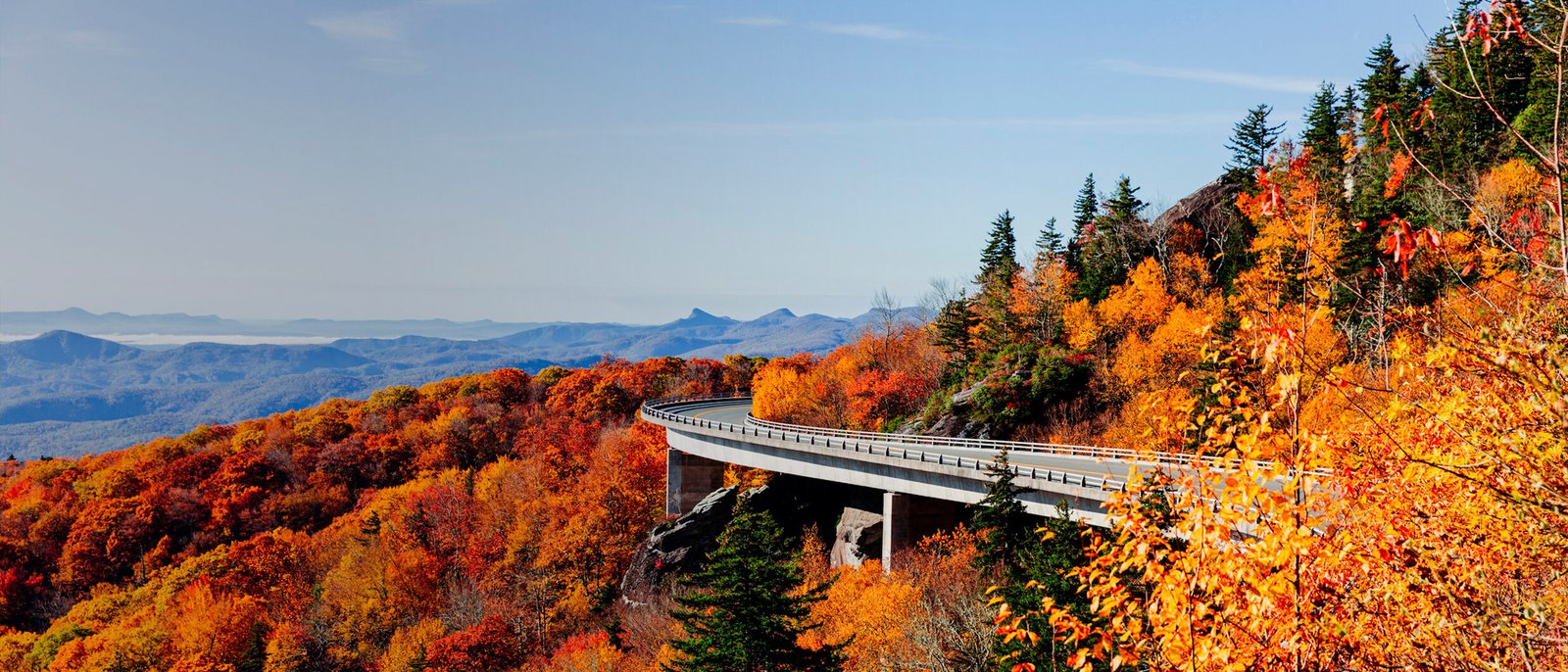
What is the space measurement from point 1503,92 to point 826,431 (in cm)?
4185

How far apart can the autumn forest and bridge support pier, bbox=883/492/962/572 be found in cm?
75

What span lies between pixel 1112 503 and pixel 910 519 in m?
34.8

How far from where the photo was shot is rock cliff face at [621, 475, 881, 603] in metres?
49.6

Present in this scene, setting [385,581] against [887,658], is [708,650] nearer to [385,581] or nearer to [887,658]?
[887,658]

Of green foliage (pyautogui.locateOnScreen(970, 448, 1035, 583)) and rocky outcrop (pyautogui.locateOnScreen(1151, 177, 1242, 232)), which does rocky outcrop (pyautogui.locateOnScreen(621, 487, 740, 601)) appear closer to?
green foliage (pyautogui.locateOnScreen(970, 448, 1035, 583))

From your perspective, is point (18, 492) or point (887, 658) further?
point (18, 492)

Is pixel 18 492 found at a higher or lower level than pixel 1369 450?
lower

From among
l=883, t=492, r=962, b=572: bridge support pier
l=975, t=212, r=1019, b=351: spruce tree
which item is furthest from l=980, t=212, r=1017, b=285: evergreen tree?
l=883, t=492, r=962, b=572: bridge support pier

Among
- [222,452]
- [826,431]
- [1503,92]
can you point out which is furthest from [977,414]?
[222,452]

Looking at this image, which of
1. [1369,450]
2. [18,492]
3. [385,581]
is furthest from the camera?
[18,492]

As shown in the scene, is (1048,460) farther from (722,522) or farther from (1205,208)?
(1205,208)

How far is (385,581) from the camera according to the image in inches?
2281

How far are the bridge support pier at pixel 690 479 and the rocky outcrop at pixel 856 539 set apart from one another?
14754 mm

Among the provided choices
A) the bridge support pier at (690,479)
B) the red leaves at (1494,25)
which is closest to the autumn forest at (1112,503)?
the red leaves at (1494,25)
